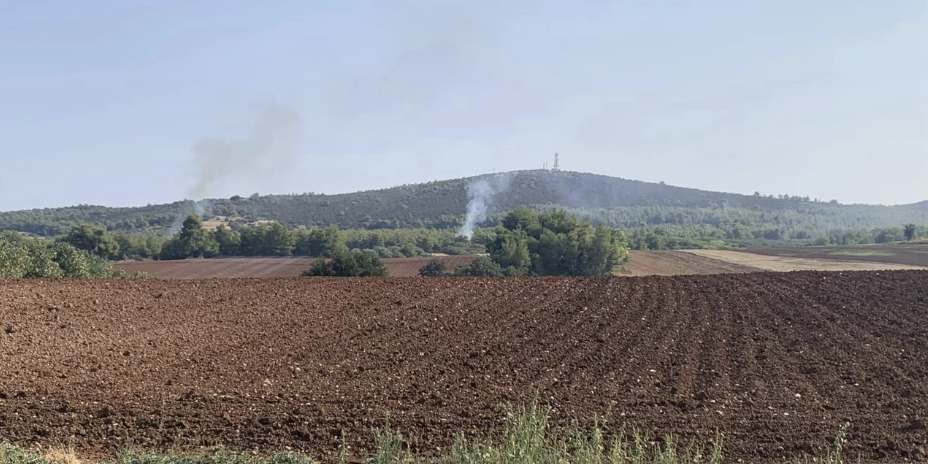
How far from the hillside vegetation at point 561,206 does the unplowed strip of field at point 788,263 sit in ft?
45.0

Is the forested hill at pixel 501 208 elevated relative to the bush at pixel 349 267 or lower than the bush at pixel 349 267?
elevated

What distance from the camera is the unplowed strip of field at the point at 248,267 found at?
38.1 m

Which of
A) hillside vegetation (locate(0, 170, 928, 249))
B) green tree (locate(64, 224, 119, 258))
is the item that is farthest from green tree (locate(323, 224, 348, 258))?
hillside vegetation (locate(0, 170, 928, 249))

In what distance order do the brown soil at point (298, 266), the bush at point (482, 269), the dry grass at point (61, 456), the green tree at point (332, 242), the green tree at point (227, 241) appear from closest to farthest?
the dry grass at point (61, 456) < the bush at point (482, 269) < the brown soil at point (298, 266) < the green tree at point (332, 242) < the green tree at point (227, 241)

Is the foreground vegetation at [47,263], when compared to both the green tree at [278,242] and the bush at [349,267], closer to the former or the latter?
the bush at [349,267]

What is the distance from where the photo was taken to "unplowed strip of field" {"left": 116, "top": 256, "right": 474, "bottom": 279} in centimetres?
3807

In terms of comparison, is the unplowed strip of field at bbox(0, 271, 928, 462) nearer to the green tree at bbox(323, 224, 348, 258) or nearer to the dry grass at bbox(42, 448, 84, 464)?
the dry grass at bbox(42, 448, 84, 464)

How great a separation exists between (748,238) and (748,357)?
79522mm

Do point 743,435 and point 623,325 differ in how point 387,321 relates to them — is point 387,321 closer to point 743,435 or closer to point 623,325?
point 623,325

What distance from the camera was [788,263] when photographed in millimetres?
43375

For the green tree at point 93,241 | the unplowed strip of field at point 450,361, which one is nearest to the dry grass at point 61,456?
the unplowed strip of field at point 450,361

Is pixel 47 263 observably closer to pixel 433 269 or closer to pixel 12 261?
pixel 12 261

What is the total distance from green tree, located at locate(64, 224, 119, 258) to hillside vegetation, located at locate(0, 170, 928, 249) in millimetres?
29399

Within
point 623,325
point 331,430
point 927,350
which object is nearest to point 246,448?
point 331,430
